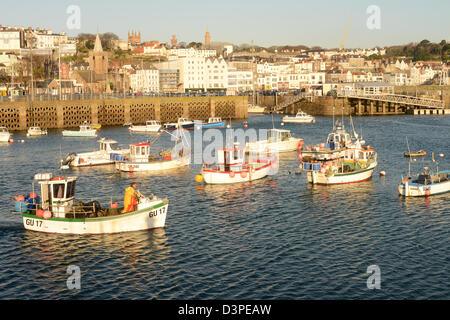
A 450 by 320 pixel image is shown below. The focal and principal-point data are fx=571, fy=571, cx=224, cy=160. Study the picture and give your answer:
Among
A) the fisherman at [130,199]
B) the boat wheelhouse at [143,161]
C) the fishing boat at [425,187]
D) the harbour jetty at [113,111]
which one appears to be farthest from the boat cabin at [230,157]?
the harbour jetty at [113,111]

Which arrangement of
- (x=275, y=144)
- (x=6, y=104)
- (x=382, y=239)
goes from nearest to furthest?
(x=382, y=239)
(x=275, y=144)
(x=6, y=104)

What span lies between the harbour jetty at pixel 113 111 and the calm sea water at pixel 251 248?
6183 cm

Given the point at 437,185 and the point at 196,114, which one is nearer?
the point at 437,185

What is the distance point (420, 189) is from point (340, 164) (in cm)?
996

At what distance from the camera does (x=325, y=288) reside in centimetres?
2745

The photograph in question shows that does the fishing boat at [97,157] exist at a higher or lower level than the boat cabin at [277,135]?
lower

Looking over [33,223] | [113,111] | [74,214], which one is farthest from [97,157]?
[113,111]

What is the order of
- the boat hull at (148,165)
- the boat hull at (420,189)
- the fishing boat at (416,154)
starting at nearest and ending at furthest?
the boat hull at (420,189) < the boat hull at (148,165) < the fishing boat at (416,154)

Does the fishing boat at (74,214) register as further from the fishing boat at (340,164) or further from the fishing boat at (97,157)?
the fishing boat at (97,157)

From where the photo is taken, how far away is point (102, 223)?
35.8 meters

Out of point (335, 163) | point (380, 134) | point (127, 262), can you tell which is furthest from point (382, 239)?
point (380, 134)

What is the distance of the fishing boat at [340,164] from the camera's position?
52.5 metres
